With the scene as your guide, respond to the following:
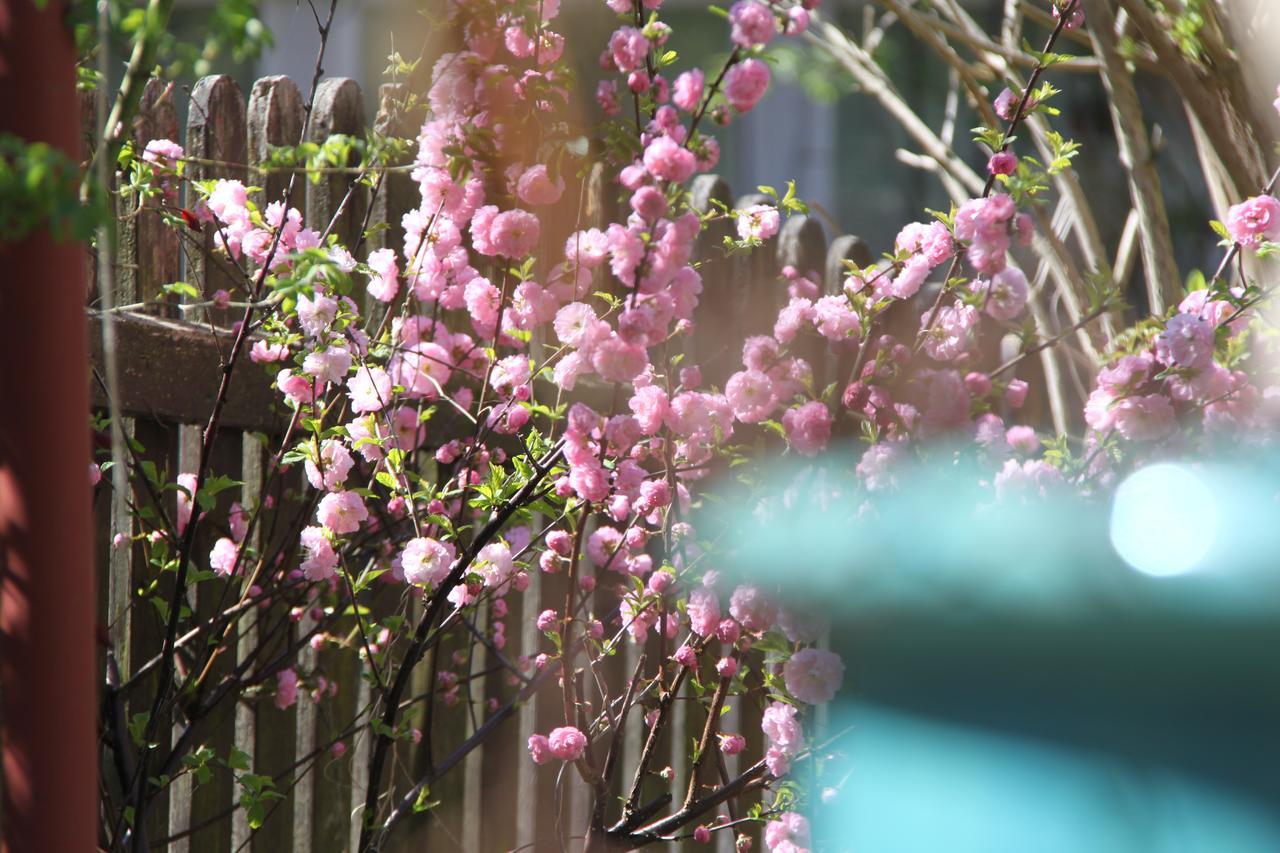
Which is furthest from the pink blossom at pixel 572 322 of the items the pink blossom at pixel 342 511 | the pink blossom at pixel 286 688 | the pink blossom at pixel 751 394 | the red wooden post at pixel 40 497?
the pink blossom at pixel 286 688

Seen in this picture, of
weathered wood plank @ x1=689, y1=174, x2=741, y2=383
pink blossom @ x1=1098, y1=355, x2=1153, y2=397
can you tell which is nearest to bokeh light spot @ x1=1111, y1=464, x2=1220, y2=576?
pink blossom @ x1=1098, y1=355, x2=1153, y2=397

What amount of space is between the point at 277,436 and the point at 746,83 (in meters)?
1.38

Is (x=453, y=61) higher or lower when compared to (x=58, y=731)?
higher

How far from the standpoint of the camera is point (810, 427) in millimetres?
1529

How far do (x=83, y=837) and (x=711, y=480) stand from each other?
164 cm

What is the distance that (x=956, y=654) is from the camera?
3.58 feet

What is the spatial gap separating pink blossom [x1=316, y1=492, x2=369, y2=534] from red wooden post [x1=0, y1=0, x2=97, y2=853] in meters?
0.83

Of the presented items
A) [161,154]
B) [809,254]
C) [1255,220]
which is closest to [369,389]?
[161,154]

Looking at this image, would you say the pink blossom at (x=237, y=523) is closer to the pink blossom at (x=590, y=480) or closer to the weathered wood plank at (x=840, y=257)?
the pink blossom at (x=590, y=480)

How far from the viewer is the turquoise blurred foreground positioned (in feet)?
3.26

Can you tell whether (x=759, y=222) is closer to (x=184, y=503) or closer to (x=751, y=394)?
(x=751, y=394)

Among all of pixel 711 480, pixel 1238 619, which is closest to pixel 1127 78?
pixel 711 480

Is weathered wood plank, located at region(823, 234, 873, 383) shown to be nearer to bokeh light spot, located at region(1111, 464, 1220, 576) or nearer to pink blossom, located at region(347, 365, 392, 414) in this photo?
pink blossom, located at region(347, 365, 392, 414)

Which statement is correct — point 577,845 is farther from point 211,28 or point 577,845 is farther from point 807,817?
point 211,28
